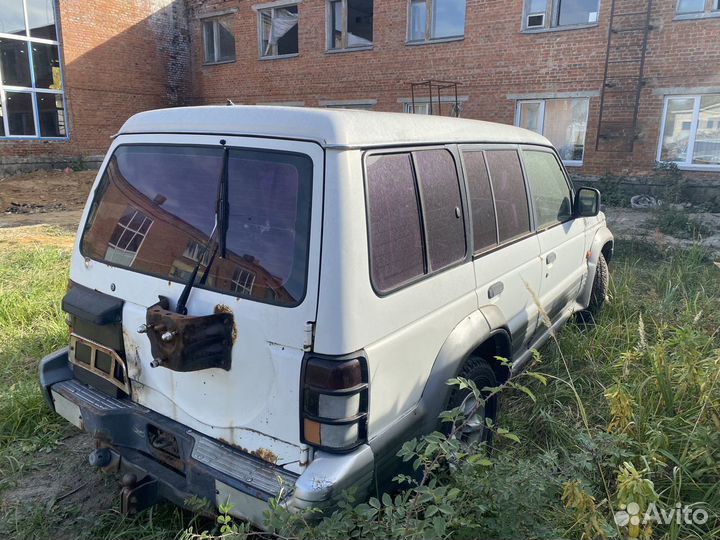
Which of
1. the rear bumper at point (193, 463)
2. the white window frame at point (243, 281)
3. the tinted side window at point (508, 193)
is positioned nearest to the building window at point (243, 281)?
the white window frame at point (243, 281)

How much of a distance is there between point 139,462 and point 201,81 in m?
19.7

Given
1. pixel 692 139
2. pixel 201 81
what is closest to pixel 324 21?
pixel 201 81

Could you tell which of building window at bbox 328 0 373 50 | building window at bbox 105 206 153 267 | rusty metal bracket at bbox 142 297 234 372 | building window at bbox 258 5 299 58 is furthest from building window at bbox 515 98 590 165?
rusty metal bracket at bbox 142 297 234 372

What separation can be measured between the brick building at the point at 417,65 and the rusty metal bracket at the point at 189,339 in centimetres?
1236

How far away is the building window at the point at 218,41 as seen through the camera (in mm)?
19116

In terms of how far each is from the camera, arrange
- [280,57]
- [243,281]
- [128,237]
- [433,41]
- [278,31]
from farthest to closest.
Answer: [278,31], [280,57], [433,41], [128,237], [243,281]

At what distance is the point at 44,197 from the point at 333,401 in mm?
14980

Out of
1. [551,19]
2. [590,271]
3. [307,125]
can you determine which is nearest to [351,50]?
[551,19]

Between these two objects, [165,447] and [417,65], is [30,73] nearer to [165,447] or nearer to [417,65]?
[417,65]

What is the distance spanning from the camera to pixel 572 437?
3.00m

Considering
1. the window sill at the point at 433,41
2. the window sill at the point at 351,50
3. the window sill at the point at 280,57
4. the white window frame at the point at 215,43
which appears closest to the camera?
the window sill at the point at 433,41

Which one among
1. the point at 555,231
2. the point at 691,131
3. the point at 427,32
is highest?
the point at 427,32

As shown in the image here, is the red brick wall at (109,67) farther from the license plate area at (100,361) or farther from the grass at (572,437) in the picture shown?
the license plate area at (100,361)

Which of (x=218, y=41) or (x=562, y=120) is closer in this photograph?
(x=562, y=120)
